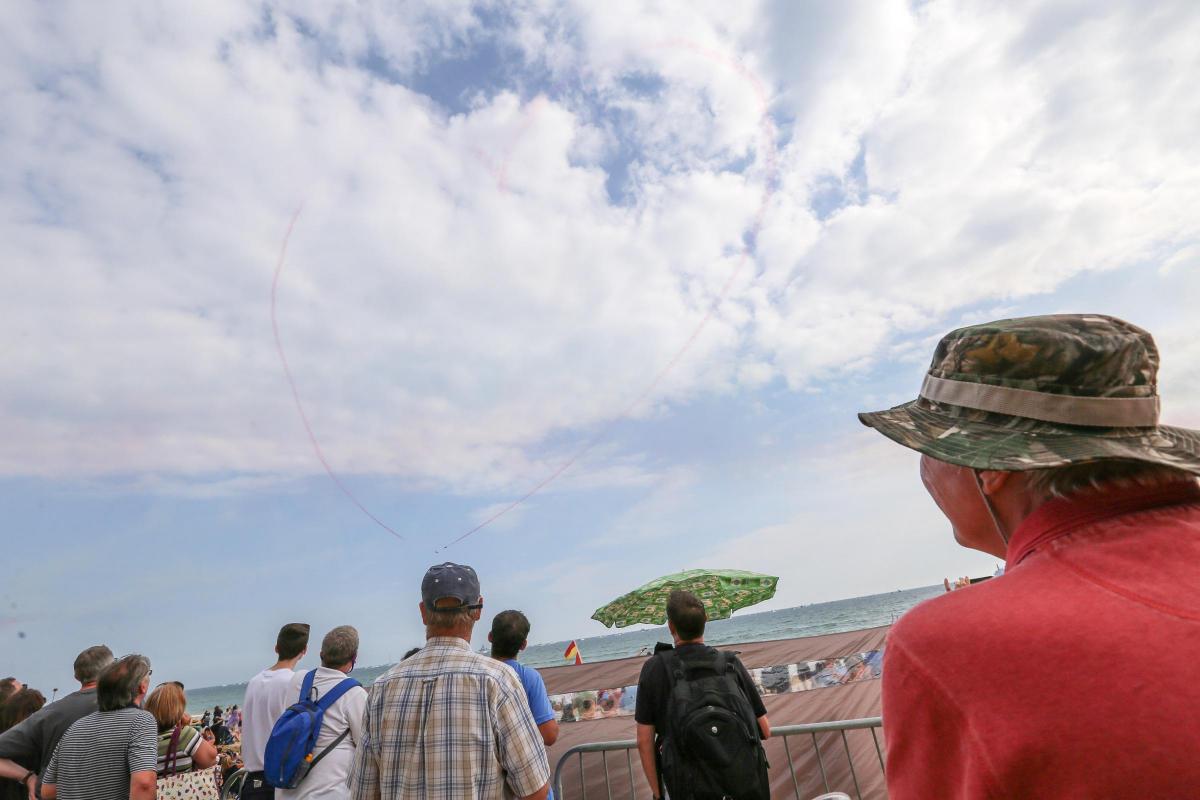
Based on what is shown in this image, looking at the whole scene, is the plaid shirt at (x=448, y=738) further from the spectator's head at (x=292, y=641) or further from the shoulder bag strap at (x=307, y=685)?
the spectator's head at (x=292, y=641)

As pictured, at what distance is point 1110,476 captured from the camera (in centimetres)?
105

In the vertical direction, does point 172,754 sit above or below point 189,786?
above

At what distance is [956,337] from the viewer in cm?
136

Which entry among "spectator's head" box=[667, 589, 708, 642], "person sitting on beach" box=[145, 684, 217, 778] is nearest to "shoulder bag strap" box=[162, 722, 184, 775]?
"person sitting on beach" box=[145, 684, 217, 778]

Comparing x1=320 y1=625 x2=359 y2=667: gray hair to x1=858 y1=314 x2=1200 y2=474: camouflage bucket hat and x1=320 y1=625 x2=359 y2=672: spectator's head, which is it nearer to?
x1=320 y1=625 x2=359 y2=672: spectator's head

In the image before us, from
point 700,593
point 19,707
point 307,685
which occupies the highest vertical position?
point 700,593

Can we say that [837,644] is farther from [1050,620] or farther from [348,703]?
[1050,620]

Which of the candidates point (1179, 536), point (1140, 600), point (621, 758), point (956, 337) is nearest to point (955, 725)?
point (1140, 600)

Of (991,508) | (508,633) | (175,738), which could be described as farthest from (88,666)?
(991,508)

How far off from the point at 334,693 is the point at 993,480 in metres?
3.82

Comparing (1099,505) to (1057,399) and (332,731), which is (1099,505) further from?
(332,731)

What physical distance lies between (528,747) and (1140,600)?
2.65m

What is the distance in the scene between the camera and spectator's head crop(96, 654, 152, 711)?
389cm

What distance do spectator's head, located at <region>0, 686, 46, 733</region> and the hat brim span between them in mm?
6844
